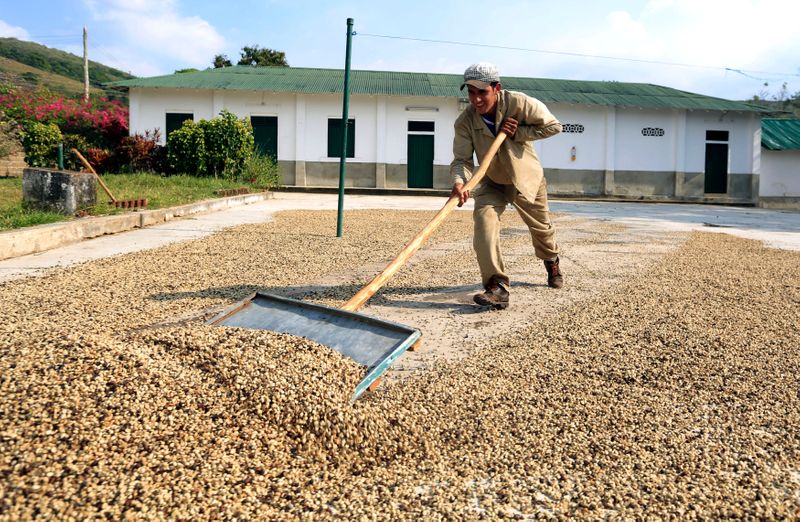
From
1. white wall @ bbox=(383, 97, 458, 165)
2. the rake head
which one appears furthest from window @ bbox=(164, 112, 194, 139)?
the rake head

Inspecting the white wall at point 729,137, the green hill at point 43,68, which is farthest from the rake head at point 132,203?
the green hill at point 43,68

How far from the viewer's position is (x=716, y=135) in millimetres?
24906

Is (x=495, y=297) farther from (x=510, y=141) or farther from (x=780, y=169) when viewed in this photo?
(x=780, y=169)

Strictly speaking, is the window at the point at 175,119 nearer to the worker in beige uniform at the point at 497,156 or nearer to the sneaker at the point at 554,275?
the sneaker at the point at 554,275

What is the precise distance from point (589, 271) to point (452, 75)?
21.5 m

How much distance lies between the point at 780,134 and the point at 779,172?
1.68 meters

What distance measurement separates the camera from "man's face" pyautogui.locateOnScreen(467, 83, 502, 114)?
4.36 metres

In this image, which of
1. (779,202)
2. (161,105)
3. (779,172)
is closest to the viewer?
(161,105)

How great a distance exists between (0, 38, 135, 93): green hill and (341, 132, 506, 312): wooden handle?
50221mm

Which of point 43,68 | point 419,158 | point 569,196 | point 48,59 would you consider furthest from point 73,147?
point 48,59

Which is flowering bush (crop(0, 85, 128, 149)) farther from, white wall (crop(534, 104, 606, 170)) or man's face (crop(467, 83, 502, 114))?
man's face (crop(467, 83, 502, 114))

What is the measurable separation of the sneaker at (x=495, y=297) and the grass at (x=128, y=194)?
495cm

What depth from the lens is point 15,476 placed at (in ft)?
6.12

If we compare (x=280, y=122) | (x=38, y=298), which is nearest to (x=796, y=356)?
(x=38, y=298)
